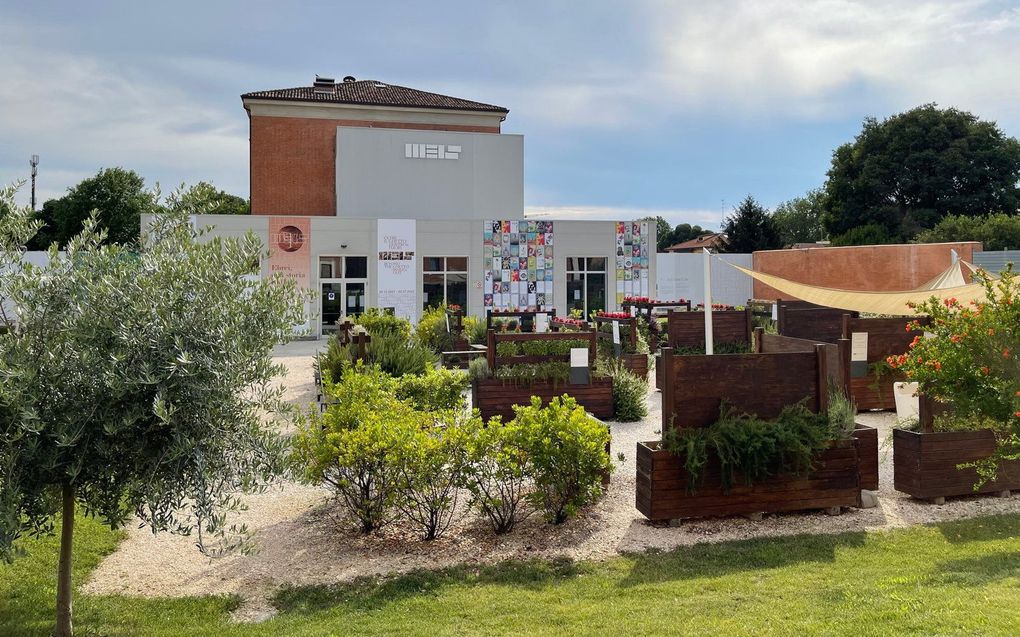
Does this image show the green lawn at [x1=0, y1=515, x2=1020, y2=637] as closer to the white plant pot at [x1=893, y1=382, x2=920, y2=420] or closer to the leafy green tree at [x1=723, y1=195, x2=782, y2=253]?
the white plant pot at [x1=893, y1=382, x2=920, y2=420]

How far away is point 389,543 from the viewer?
18.0ft

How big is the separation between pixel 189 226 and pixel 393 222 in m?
21.7

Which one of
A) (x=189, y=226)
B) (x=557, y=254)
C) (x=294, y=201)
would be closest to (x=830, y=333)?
(x=189, y=226)

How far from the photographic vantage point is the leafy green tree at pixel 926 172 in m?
40.5

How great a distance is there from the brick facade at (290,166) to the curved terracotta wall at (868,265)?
18.6 metres

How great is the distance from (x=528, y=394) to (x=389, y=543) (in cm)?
432

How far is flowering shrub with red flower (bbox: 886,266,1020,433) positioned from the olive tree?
13.8 feet

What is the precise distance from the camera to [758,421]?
Answer: 5676 mm

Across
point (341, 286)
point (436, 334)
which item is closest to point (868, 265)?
point (436, 334)

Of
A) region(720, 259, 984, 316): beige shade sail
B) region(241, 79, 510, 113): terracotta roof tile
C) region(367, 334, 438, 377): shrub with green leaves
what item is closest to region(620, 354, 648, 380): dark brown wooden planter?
region(720, 259, 984, 316): beige shade sail

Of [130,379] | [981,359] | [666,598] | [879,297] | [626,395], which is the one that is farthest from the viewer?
[879,297]

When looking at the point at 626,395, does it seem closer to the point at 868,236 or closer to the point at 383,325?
the point at 383,325

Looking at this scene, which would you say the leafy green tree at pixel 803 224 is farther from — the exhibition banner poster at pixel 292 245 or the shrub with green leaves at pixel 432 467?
the shrub with green leaves at pixel 432 467

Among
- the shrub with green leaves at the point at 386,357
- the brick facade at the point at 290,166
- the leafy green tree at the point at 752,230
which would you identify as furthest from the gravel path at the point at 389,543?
the leafy green tree at the point at 752,230
